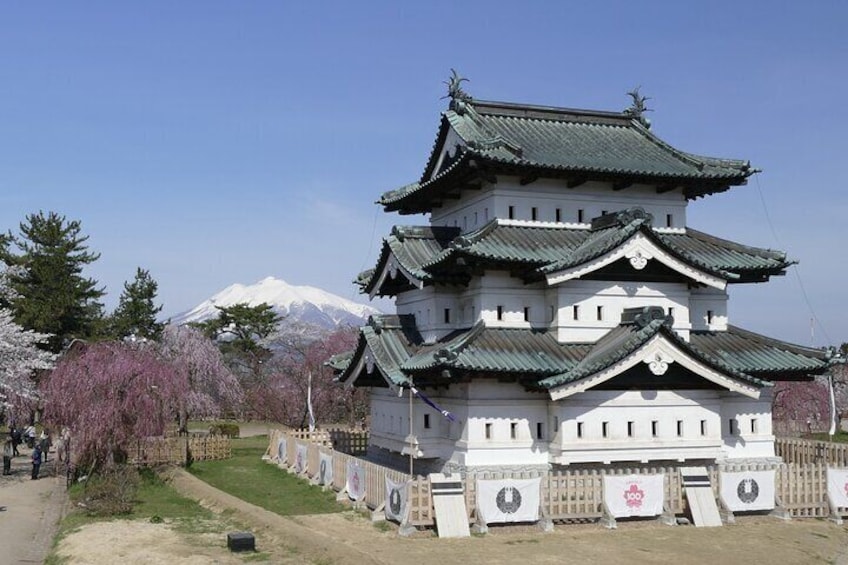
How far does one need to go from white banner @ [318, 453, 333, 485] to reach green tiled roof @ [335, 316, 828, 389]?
143 inches

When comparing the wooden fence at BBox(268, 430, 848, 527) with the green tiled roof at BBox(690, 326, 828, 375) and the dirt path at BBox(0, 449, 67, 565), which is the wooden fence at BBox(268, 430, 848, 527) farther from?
the dirt path at BBox(0, 449, 67, 565)

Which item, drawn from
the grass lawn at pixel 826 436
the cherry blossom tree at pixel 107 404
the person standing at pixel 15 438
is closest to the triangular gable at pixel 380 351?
the cherry blossom tree at pixel 107 404

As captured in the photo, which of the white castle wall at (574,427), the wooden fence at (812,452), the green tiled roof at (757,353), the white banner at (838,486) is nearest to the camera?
the white banner at (838,486)

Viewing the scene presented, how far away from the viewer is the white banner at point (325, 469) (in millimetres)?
30562

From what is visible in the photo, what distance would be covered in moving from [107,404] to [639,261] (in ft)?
63.8

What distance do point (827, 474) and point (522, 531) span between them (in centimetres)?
993

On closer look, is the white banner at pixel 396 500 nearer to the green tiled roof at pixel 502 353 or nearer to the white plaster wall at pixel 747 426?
the green tiled roof at pixel 502 353

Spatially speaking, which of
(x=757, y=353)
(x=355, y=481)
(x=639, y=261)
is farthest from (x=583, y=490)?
(x=757, y=353)

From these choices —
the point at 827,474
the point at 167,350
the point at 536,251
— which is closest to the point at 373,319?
the point at 536,251

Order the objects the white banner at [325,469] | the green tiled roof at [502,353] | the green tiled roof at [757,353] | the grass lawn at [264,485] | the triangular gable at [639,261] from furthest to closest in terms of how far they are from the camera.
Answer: the white banner at [325,469] < the green tiled roof at [757,353] < the grass lawn at [264,485] < the triangular gable at [639,261] < the green tiled roof at [502,353]

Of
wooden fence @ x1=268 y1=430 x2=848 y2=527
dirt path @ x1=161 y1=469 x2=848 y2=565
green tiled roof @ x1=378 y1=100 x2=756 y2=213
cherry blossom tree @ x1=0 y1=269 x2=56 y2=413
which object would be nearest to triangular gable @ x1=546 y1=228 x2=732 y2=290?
green tiled roof @ x1=378 y1=100 x2=756 y2=213

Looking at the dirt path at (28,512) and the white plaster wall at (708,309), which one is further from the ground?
the white plaster wall at (708,309)

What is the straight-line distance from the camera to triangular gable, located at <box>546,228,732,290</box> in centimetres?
2681

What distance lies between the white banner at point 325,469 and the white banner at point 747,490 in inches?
521
